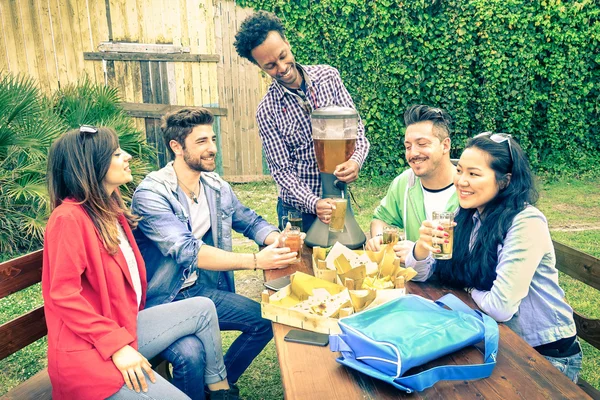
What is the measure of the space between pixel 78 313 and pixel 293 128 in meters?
1.97

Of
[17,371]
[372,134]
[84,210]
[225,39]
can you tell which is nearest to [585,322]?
[84,210]

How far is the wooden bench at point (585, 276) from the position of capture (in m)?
2.39

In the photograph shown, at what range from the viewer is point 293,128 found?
352 centimetres

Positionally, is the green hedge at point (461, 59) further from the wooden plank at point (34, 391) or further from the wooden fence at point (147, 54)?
the wooden plank at point (34, 391)

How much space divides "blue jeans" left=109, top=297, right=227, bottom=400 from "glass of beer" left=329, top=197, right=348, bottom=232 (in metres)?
0.77

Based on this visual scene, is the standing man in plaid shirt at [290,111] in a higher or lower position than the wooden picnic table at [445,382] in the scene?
higher

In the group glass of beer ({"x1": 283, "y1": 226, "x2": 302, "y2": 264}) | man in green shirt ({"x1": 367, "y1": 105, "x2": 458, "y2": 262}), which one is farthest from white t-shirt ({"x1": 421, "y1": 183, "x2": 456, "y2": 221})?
glass of beer ({"x1": 283, "y1": 226, "x2": 302, "y2": 264})

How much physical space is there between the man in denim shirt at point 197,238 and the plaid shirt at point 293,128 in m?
0.47

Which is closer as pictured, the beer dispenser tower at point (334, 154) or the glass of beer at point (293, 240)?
the glass of beer at point (293, 240)

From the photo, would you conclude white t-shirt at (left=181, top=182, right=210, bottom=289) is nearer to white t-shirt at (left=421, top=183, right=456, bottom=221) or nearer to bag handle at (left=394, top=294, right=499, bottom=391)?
white t-shirt at (left=421, top=183, right=456, bottom=221)

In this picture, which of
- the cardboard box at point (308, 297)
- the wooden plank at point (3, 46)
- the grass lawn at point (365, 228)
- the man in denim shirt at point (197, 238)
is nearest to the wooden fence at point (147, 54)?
the wooden plank at point (3, 46)

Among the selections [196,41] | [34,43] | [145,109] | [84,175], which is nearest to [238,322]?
[84,175]

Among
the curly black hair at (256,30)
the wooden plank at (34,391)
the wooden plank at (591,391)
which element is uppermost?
the curly black hair at (256,30)

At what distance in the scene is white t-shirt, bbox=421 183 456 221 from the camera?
2898mm
